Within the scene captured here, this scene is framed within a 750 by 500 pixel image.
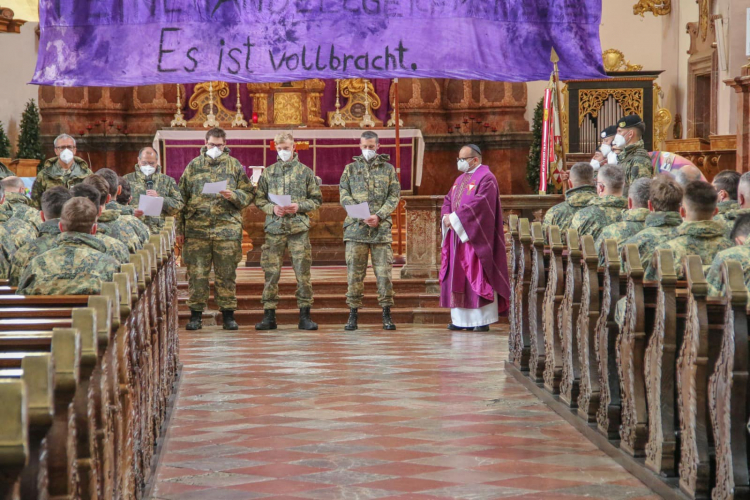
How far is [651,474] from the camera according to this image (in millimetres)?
4543

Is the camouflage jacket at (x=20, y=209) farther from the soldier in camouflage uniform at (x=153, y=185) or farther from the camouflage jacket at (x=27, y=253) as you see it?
the camouflage jacket at (x=27, y=253)

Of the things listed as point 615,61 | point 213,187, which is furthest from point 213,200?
point 615,61

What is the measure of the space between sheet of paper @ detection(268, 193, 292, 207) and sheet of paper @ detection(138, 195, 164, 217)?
953 millimetres

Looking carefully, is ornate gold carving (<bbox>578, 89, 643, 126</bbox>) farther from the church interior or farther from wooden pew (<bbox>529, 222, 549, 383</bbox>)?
wooden pew (<bbox>529, 222, 549, 383</bbox>)

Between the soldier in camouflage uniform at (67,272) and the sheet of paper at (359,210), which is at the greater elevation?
the sheet of paper at (359,210)

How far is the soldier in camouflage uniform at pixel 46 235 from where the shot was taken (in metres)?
5.65

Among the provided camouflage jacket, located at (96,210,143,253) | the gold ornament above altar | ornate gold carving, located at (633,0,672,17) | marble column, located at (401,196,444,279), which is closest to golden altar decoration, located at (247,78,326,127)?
the gold ornament above altar

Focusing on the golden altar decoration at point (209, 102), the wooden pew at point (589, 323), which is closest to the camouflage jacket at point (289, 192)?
the wooden pew at point (589, 323)

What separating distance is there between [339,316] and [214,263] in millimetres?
1407

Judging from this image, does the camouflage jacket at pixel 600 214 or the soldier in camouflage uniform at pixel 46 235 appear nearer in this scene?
the soldier in camouflage uniform at pixel 46 235

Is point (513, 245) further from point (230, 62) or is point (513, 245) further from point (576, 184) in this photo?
point (230, 62)

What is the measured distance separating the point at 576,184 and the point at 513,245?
608mm

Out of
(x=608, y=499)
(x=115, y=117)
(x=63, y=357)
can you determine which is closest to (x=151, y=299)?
(x=608, y=499)

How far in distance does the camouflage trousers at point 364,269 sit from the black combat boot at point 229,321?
1.03m
